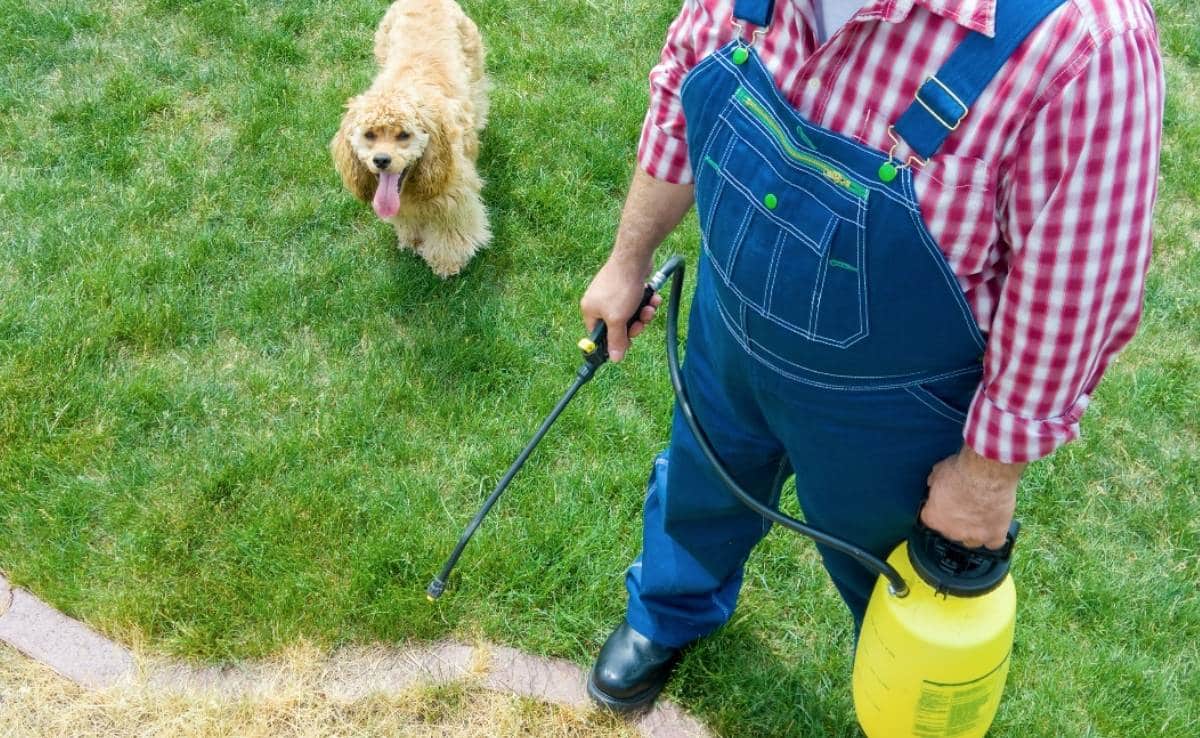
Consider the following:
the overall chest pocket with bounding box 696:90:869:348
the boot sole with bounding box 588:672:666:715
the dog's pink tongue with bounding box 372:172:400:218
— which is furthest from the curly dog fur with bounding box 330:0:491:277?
the overall chest pocket with bounding box 696:90:869:348

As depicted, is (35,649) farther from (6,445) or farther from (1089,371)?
(1089,371)

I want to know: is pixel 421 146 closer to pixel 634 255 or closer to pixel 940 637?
pixel 634 255

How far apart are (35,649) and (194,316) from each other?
4.72ft

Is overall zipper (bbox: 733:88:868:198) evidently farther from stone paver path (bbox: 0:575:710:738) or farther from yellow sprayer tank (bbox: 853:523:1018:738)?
stone paver path (bbox: 0:575:710:738)

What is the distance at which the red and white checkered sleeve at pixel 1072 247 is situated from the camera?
123 centimetres

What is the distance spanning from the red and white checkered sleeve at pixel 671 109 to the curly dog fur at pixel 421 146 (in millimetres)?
2107

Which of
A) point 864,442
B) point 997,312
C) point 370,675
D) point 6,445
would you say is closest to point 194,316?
point 6,445

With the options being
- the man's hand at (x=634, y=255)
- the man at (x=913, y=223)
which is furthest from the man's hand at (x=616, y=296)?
the man at (x=913, y=223)

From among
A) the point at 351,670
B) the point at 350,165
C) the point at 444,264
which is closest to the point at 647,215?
the point at 351,670

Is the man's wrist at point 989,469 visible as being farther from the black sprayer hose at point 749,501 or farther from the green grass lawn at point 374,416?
the green grass lawn at point 374,416

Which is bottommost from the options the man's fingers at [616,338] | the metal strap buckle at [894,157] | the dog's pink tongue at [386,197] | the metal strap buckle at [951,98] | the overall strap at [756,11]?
the dog's pink tongue at [386,197]

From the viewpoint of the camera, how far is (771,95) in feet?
5.03

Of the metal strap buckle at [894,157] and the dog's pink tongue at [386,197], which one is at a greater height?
the metal strap buckle at [894,157]

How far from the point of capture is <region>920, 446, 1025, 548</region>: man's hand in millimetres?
1597
